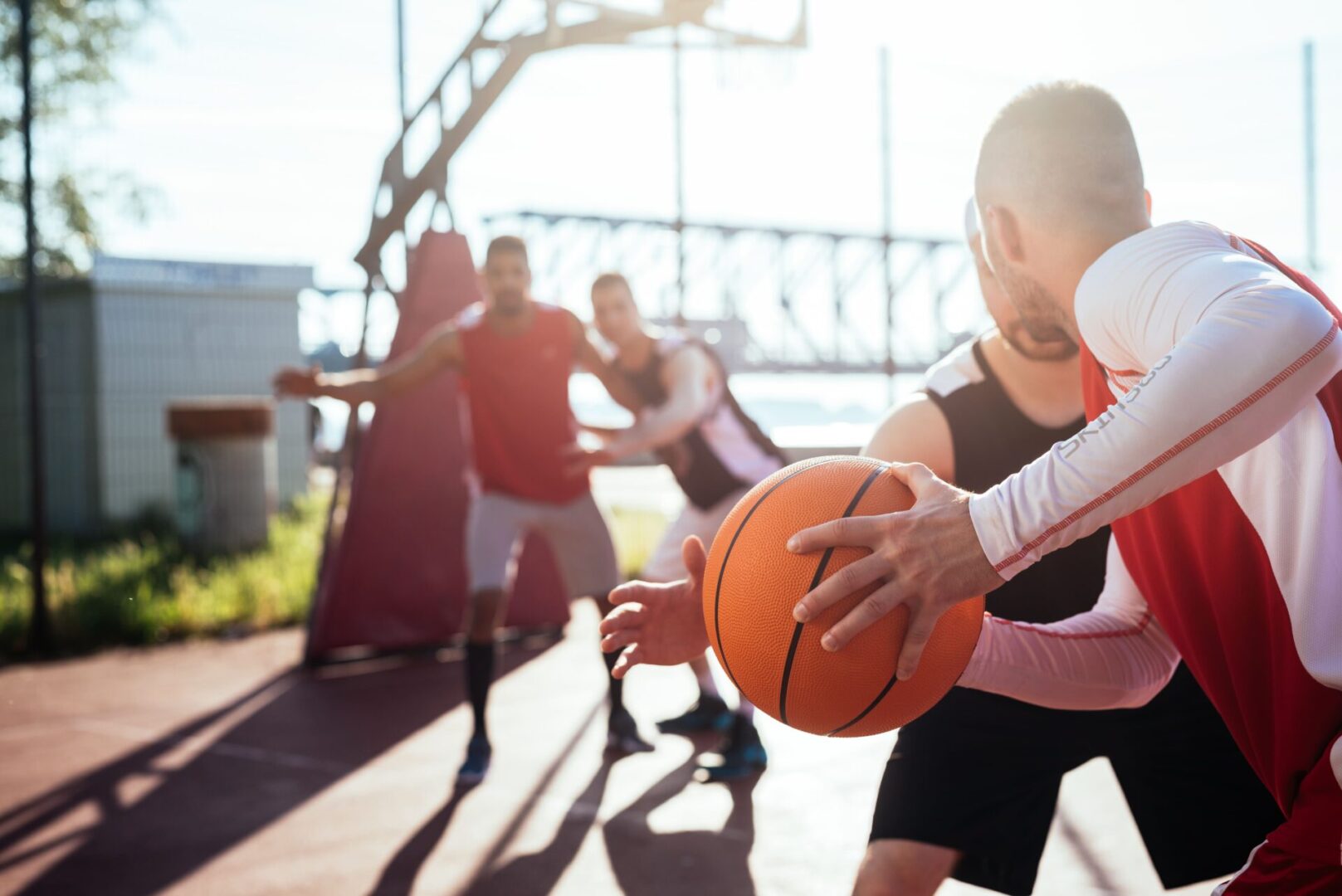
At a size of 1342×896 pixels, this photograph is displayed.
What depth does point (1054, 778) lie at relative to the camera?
2.38 metres

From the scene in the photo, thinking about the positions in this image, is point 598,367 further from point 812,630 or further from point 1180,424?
point 1180,424

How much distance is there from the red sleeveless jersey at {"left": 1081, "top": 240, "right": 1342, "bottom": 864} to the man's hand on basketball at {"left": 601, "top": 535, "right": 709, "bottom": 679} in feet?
2.27

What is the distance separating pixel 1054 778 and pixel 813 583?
100 cm

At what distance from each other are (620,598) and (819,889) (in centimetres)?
189

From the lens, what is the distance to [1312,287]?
1588mm

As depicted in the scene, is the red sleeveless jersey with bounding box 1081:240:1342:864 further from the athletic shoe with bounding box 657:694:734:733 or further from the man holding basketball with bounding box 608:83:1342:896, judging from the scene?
the athletic shoe with bounding box 657:694:734:733

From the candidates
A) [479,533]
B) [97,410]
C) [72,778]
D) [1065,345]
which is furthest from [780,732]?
[97,410]

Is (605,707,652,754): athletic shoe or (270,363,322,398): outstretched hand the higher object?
(270,363,322,398): outstretched hand

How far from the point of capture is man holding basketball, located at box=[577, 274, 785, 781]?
201 inches

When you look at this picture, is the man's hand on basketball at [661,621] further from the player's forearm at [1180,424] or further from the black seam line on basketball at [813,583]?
the player's forearm at [1180,424]

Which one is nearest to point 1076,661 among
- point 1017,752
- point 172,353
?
point 1017,752

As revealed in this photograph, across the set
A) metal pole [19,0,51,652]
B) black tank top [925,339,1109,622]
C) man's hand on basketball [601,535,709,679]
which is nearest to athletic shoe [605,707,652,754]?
black tank top [925,339,1109,622]

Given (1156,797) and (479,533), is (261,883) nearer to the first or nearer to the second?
(479,533)

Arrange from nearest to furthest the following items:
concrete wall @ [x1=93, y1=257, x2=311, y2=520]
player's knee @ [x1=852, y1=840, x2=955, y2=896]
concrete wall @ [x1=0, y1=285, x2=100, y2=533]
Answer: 1. player's knee @ [x1=852, y1=840, x2=955, y2=896]
2. concrete wall @ [x1=0, y1=285, x2=100, y2=533]
3. concrete wall @ [x1=93, y1=257, x2=311, y2=520]
